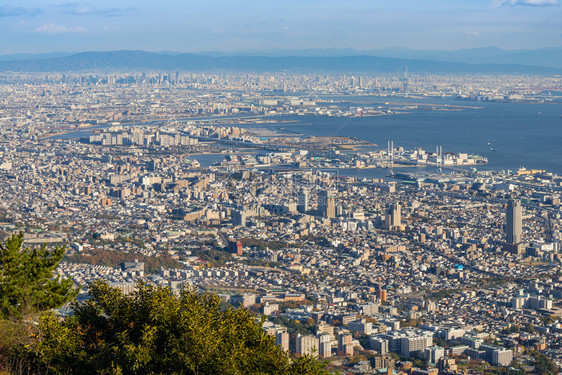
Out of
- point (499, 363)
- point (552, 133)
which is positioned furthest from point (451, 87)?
point (499, 363)

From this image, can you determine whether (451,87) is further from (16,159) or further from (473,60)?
(16,159)

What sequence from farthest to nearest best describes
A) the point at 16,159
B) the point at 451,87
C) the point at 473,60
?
the point at 473,60
the point at 451,87
the point at 16,159

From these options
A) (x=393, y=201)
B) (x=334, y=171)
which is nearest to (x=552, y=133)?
(x=334, y=171)

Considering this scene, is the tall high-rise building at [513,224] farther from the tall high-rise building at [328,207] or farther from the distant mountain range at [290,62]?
the distant mountain range at [290,62]

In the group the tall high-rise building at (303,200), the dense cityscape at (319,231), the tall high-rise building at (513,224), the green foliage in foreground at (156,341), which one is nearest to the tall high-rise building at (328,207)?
the dense cityscape at (319,231)

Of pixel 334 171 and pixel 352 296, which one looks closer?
pixel 352 296

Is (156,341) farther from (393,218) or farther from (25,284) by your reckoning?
(393,218)

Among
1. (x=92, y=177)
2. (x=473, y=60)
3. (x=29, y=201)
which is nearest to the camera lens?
(x=29, y=201)
